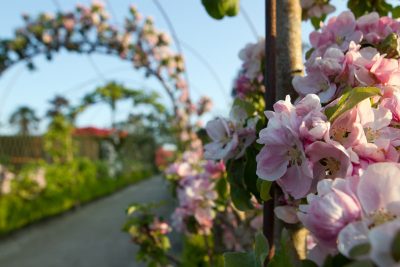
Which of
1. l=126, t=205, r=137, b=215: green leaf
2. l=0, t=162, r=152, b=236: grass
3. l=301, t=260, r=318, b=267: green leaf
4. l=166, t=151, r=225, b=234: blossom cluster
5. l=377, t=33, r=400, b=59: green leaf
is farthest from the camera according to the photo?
l=0, t=162, r=152, b=236: grass

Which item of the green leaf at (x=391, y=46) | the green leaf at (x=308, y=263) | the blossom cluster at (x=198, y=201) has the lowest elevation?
the blossom cluster at (x=198, y=201)

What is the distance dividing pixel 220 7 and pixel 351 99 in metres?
0.49

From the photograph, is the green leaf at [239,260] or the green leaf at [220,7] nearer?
the green leaf at [239,260]

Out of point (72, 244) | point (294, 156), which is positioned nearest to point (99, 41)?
point (72, 244)

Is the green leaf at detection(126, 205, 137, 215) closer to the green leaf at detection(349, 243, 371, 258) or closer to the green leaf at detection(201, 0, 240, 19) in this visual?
the green leaf at detection(201, 0, 240, 19)

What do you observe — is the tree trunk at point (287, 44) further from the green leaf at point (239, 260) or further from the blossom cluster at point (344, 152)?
the green leaf at point (239, 260)

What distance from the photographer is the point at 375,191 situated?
1.44ft

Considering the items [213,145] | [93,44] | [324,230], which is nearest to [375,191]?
[324,230]

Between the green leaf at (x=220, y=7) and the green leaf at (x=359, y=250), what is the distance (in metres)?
0.70

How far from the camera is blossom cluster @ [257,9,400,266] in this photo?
425 mm

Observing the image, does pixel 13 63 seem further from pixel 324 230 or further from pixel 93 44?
pixel 324 230

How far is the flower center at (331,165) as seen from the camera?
594mm

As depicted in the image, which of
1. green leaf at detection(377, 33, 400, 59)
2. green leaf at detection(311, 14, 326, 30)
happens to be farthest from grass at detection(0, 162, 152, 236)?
green leaf at detection(377, 33, 400, 59)

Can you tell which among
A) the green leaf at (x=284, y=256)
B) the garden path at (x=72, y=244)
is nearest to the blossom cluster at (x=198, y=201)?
the green leaf at (x=284, y=256)
